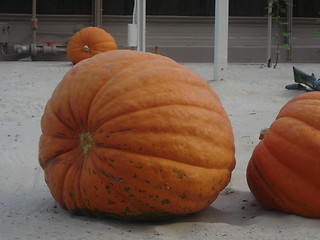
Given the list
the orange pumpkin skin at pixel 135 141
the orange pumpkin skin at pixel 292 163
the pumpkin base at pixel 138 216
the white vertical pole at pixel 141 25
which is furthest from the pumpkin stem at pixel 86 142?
the white vertical pole at pixel 141 25

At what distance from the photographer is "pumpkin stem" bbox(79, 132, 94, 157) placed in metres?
1.82

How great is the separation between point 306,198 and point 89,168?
715mm

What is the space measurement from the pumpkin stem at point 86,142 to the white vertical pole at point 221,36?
467 cm

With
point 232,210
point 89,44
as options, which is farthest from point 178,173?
point 89,44

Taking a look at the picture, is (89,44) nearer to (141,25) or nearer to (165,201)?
(141,25)

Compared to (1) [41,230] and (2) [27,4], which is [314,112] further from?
(2) [27,4]

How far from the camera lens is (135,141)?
68.4 inches

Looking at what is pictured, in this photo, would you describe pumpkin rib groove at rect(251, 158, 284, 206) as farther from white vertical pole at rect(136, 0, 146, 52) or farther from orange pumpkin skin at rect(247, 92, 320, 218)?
white vertical pole at rect(136, 0, 146, 52)

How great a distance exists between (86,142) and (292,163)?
681mm

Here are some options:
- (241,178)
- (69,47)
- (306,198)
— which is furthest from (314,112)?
(69,47)

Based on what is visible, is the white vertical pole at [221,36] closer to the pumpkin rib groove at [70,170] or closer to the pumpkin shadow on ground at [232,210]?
the pumpkin shadow on ground at [232,210]

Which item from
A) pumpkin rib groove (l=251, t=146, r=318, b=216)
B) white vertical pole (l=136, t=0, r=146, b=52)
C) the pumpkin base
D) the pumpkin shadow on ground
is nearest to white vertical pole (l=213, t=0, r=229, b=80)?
white vertical pole (l=136, t=0, r=146, b=52)

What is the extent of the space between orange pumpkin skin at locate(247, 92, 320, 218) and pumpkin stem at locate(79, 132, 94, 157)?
0.62 meters

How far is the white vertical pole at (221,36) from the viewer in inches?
247
